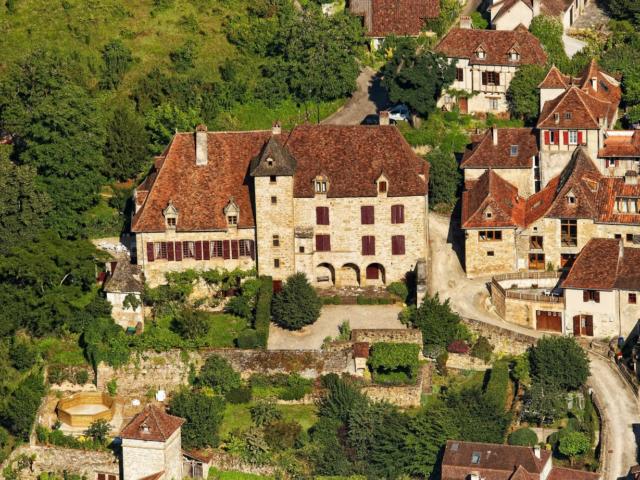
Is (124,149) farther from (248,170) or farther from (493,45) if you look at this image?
(493,45)

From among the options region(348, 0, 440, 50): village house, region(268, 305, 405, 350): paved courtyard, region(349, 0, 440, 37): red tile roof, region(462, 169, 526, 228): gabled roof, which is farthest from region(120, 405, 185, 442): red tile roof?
region(349, 0, 440, 37): red tile roof

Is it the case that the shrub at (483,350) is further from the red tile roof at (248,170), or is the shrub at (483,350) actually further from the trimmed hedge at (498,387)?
the red tile roof at (248,170)

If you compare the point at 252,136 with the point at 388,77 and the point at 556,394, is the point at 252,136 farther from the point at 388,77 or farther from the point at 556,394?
the point at 556,394

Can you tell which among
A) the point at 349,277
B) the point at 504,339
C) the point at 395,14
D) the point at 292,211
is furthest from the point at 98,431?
the point at 395,14

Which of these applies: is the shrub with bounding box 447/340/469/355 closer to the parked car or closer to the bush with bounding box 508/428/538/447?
the bush with bounding box 508/428/538/447

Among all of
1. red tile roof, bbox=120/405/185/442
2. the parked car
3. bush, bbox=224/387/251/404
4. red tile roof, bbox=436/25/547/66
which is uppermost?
red tile roof, bbox=436/25/547/66
